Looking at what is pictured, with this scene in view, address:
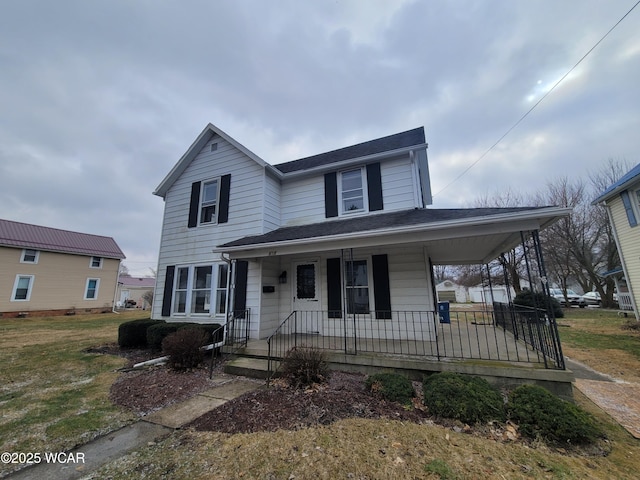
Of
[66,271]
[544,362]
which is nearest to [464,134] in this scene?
[544,362]

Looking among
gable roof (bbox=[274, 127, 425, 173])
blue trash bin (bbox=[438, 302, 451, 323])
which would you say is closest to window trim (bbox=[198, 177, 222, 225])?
gable roof (bbox=[274, 127, 425, 173])

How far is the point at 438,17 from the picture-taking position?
27.5 feet

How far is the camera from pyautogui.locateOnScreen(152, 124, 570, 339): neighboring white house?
672 centimetres

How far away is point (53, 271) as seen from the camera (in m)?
19.4

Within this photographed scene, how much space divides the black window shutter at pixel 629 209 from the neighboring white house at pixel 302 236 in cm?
776

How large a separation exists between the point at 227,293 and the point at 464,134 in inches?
477

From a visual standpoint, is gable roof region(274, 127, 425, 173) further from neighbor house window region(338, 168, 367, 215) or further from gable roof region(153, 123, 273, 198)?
gable roof region(153, 123, 273, 198)

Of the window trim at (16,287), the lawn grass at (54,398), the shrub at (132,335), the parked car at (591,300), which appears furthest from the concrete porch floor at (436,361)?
the parked car at (591,300)

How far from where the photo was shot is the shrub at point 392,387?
4.00 m

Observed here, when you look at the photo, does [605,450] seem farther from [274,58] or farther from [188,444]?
[274,58]

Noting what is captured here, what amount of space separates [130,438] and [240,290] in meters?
4.71

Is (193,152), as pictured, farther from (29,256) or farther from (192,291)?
(29,256)

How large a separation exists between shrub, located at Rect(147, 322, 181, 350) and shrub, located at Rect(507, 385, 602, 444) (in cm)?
822

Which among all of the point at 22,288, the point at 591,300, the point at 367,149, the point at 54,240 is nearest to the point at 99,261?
the point at 54,240
